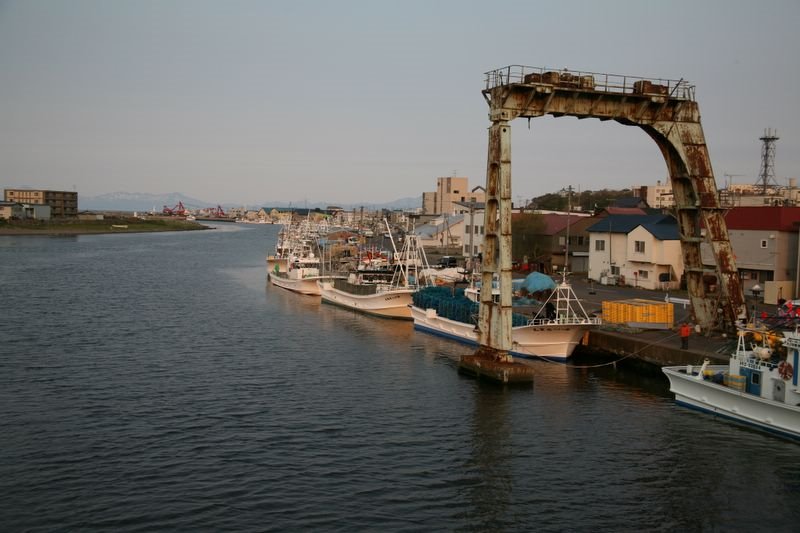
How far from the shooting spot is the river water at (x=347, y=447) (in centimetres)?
1772

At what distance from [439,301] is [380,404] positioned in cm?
1775

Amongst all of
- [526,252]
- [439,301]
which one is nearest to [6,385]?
[439,301]

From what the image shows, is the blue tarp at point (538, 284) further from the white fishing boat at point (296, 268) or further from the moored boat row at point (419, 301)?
the white fishing boat at point (296, 268)

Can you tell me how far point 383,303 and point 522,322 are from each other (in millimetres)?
17212

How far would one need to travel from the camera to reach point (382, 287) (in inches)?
2126

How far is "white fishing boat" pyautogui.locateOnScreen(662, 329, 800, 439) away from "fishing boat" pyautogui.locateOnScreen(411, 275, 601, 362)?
316 inches

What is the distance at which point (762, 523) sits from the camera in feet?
57.6

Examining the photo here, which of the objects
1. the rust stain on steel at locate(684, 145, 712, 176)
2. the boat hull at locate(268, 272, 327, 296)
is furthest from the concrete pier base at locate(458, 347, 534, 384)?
the boat hull at locate(268, 272, 327, 296)

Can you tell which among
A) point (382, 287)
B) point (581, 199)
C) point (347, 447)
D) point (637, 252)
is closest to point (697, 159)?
point (637, 252)

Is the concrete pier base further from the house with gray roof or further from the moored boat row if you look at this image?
the house with gray roof

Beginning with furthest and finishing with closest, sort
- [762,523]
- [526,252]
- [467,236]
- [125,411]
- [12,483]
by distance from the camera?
[467,236] < [526,252] < [125,411] < [12,483] < [762,523]

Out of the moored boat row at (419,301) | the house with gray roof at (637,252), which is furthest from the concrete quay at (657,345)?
the house with gray roof at (637,252)

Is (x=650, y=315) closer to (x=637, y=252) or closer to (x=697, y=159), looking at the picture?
(x=697, y=159)

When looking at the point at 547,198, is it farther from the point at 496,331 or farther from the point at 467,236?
the point at 496,331
